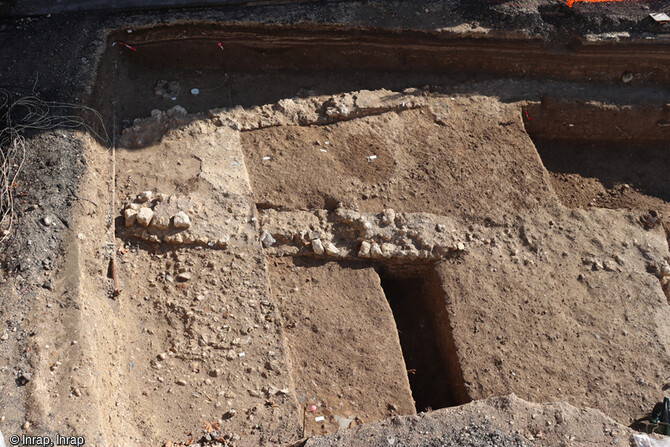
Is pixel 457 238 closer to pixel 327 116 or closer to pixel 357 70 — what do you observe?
pixel 327 116

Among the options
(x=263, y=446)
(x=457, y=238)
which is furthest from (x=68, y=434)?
(x=457, y=238)

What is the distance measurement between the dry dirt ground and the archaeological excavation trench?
2 centimetres

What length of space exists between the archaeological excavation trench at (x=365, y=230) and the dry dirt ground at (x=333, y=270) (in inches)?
0.7

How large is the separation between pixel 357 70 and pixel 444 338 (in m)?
2.60

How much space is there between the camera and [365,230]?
4.75 m

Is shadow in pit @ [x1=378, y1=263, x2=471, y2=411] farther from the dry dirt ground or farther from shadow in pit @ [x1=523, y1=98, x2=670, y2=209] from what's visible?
shadow in pit @ [x1=523, y1=98, x2=670, y2=209]

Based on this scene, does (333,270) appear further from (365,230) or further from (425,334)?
(425,334)

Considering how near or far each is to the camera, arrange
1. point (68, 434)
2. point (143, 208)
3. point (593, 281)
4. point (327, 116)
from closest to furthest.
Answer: point (68, 434), point (143, 208), point (593, 281), point (327, 116)

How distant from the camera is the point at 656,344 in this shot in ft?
15.1

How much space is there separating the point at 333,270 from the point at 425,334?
0.87m

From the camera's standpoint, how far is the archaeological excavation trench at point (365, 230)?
411cm

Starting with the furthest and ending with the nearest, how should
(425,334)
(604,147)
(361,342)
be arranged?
(604,147) → (425,334) → (361,342)

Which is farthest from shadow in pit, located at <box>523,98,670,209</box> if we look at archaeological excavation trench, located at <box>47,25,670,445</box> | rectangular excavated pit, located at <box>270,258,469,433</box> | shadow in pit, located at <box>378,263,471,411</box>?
rectangular excavated pit, located at <box>270,258,469,433</box>

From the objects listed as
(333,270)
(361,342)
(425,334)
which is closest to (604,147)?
(425,334)
